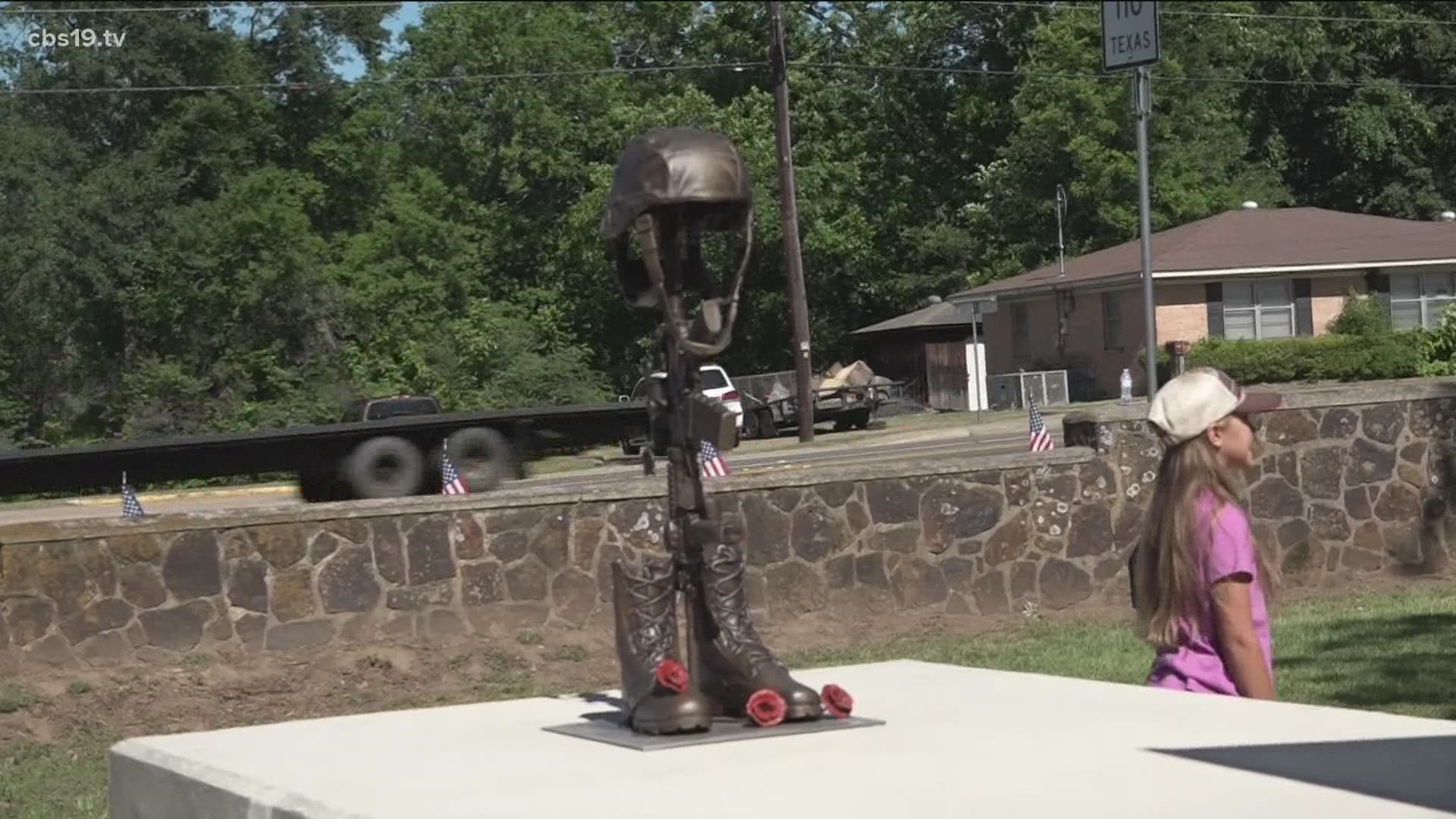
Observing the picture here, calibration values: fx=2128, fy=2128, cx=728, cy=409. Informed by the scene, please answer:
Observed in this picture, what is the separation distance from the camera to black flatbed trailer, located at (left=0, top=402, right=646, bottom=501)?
80.2 feet

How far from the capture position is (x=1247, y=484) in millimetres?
15961

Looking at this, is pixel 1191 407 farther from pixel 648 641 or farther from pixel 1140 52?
pixel 1140 52

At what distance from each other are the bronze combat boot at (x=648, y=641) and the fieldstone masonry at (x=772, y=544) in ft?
27.0

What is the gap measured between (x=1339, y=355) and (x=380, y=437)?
24.9 m

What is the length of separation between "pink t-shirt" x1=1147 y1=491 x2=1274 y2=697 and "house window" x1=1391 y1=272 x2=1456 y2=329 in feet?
148

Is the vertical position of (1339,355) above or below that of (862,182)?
below

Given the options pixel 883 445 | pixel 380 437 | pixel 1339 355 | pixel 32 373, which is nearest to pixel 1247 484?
pixel 380 437

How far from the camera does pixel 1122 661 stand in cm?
1258

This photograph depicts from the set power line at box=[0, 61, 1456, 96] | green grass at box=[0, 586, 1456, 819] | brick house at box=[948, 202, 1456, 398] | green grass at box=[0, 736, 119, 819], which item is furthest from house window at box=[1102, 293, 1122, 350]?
green grass at box=[0, 736, 119, 819]

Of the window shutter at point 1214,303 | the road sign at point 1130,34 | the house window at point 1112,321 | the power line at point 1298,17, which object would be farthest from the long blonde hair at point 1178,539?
the power line at point 1298,17

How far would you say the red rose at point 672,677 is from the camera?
5848 mm

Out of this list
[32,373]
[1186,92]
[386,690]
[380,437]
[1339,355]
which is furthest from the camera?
[1186,92]

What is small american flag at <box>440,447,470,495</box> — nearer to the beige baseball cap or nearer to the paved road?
the paved road

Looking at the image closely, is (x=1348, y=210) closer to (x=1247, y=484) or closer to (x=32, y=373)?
(x=32, y=373)
